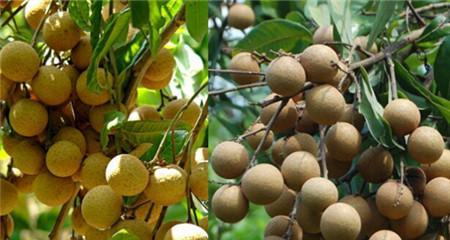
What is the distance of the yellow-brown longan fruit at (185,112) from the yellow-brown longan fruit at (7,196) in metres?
0.19

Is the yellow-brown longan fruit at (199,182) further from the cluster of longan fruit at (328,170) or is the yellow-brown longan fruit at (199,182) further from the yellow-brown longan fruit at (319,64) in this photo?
the yellow-brown longan fruit at (319,64)

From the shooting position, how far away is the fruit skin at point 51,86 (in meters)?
0.82

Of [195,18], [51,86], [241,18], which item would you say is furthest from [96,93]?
[241,18]

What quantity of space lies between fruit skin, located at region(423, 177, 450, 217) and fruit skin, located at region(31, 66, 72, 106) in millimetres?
369

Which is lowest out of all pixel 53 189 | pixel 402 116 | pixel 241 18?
pixel 241 18

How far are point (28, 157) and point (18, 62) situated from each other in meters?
0.10

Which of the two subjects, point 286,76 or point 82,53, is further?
point 82,53

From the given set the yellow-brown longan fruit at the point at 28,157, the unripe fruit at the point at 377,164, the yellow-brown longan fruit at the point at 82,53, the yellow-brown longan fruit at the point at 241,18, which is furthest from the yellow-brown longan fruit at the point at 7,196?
the yellow-brown longan fruit at the point at 241,18

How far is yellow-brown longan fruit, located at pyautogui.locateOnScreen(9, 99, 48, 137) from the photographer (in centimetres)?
83

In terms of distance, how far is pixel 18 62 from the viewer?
83 centimetres

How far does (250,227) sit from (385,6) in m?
0.86

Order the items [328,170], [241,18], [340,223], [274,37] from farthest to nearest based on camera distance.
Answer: [241,18]
[274,37]
[328,170]
[340,223]

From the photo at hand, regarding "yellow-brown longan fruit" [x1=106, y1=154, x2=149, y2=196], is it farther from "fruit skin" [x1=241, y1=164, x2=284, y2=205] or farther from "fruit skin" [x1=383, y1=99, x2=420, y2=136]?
"fruit skin" [x1=383, y1=99, x2=420, y2=136]

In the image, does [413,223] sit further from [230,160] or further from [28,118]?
[28,118]
